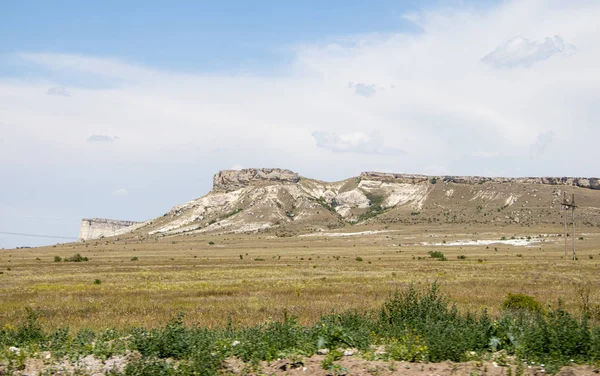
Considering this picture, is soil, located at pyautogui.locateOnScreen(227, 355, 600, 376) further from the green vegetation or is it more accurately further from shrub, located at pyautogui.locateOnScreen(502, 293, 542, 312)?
shrub, located at pyautogui.locateOnScreen(502, 293, 542, 312)

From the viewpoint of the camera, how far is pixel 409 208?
175 meters

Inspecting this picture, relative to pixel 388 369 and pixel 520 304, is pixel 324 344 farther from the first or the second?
pixel 520 304

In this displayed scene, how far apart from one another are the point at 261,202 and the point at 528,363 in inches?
7030

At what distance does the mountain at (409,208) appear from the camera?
153m

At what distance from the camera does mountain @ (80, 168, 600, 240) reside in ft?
502

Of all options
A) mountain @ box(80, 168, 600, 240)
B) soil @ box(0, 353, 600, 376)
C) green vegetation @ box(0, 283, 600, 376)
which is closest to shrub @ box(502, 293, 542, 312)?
green vegetation @ box(0, 283, 600, 376)

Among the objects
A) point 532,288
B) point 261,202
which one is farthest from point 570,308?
point 261,202

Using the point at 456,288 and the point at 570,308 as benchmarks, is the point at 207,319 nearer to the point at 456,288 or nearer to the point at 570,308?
the point at 570,308

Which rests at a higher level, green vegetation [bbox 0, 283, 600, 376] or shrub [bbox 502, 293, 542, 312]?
green vegetation [bbox 0, 283, 600, 376]

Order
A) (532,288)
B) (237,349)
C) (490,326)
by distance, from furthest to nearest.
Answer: (532,288) → (490,326) → (237,349)

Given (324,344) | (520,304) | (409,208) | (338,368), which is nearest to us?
(338,368)

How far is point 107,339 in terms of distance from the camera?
1255 centimetres

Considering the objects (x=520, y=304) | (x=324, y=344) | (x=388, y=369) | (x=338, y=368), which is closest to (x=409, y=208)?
(x=520, y=304)

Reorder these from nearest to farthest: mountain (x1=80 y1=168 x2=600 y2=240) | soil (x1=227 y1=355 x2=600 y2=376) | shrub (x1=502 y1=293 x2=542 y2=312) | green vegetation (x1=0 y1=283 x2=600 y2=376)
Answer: soil (x1=227 y1=355 x2=600 y2=376) < green vegetation (x1=0 y1=283 x2=600 y2=376) < shrub (x1=502 y1=293 x2=542 y2=312) < mountain (x1=80 y1=168 x2=600 y2=240)
